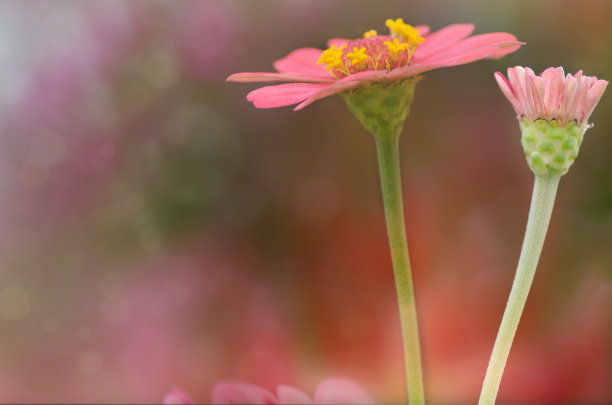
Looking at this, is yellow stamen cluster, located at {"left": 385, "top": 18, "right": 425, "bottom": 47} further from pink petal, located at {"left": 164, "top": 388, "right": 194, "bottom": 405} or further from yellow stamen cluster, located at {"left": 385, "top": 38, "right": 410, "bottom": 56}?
pink petal, located at {"left": 164, "top": 388, "right": 194, "bottom": 405}

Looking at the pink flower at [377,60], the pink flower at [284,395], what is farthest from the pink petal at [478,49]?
the pink flower at [284,395]

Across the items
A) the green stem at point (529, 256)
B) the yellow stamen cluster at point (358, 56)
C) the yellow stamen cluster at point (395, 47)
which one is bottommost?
the green stem at point (529, 256)

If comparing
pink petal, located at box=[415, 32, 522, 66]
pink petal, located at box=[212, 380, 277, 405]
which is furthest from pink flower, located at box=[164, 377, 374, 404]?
pink petal, located at box=[415, 32, 522, 66]

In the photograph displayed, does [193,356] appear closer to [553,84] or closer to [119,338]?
[119,338]

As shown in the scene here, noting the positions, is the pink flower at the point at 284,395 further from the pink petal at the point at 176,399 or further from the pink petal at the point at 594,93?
the pink petal at the point at 594,93

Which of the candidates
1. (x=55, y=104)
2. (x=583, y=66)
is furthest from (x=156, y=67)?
(x=583, y=66)

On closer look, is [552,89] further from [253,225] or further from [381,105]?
[253,225]
